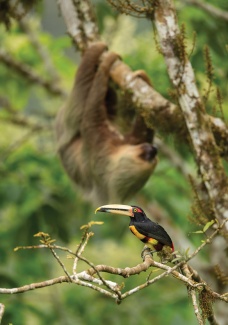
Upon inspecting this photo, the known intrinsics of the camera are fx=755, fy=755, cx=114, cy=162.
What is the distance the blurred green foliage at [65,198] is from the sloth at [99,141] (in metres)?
0.57

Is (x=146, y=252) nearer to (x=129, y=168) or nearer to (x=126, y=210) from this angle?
(x=126, y=210)

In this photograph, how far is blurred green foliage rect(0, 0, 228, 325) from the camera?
965cm

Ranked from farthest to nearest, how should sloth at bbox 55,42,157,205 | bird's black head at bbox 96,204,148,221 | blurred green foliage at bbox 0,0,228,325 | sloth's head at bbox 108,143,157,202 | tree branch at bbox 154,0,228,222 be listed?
blurred green foliage at bbox 0,0,228,325 → sloth's head at bbox 108,143,157,202 → sloth at bbox 55,42,157,205 → tree branch at bbox 154,0,228,222 → bird's black head at bbox 96,204,148,221

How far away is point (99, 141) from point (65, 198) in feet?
9.08

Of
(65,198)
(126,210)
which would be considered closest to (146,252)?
(126,210)

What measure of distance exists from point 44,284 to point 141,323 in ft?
32.8

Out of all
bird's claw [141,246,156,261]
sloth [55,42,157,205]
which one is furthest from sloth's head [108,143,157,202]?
bird's claw [141,246,156,261]

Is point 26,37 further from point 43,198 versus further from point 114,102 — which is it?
point 114,102

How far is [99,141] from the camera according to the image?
8719 mm

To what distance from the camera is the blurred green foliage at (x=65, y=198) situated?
9.65 m

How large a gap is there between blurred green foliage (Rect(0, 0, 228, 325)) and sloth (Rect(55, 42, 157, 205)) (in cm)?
57

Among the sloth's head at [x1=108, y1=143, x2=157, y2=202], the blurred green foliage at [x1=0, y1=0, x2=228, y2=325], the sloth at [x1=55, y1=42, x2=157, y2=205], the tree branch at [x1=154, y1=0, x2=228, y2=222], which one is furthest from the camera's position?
the blurred green foliage at [x1=0, y1=0, x2=228, y2=325]

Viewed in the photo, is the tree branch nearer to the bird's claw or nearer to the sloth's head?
the bird's claw

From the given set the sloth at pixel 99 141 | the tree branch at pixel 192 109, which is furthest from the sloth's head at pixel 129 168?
the tree branch at pixel 192 109
